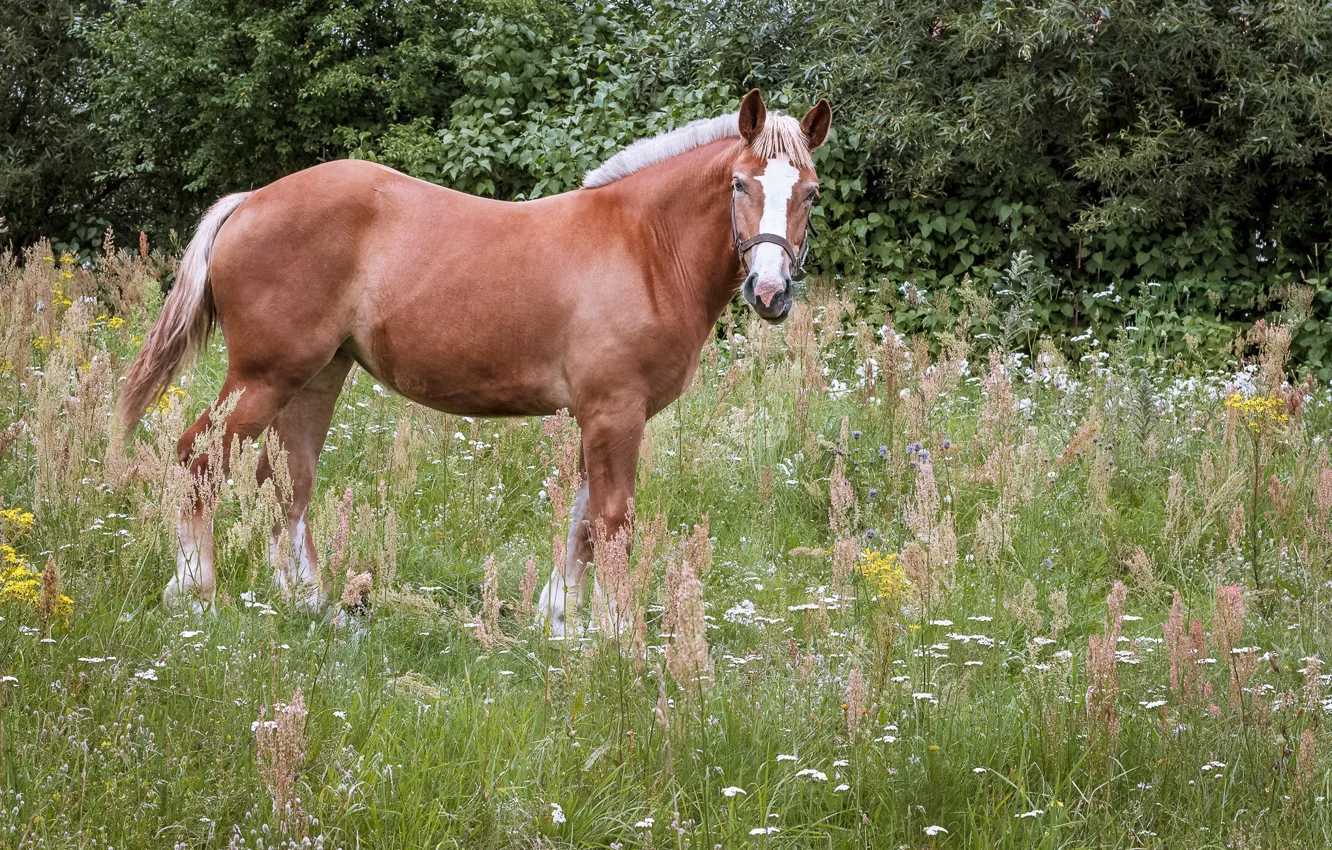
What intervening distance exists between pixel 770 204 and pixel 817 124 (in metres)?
0.58

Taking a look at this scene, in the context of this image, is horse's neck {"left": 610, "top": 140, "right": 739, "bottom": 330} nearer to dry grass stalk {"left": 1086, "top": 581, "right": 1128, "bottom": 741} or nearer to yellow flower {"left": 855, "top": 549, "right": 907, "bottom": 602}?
yellow flower {"left": 855, "top": 549, "right": 907, "bottom": 602}

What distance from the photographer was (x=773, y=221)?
13.6 feet

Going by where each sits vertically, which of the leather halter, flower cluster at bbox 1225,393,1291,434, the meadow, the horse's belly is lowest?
the meadow

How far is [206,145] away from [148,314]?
496 centimetres

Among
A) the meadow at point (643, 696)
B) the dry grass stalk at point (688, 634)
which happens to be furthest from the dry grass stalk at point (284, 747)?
the dry grass stalk at point (688, 634)

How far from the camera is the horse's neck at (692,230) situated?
4500 millimetres

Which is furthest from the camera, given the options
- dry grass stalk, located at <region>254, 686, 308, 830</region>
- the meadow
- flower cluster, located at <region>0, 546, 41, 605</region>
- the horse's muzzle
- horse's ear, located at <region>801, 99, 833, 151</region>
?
horse's ear, located at <region>801, 99, 833, 151</region>

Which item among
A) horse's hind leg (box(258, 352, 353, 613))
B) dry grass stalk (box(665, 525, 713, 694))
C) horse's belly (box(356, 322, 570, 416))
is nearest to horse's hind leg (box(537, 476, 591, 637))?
horse's belly (box(356, 322, 570, 416))

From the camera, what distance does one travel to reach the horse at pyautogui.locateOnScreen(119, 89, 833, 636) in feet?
14.5

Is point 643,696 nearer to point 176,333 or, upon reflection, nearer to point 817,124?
point 817,124

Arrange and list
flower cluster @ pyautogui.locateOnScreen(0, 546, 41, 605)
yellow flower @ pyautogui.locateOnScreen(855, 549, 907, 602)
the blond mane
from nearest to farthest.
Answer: flower cluster @ pyautogui.locateOnScreen(0, 546, 41, 605)
yellow flower @ pyautogui.locateOnScreen(855, 549, 907, 602)
the blond mane

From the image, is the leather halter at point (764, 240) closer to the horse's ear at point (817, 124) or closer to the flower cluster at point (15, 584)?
the horse's ear at point (817, 124)

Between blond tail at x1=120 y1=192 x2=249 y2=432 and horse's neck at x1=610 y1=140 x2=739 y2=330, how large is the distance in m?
1.62

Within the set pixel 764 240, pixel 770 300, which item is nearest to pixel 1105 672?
pixel 770 300
